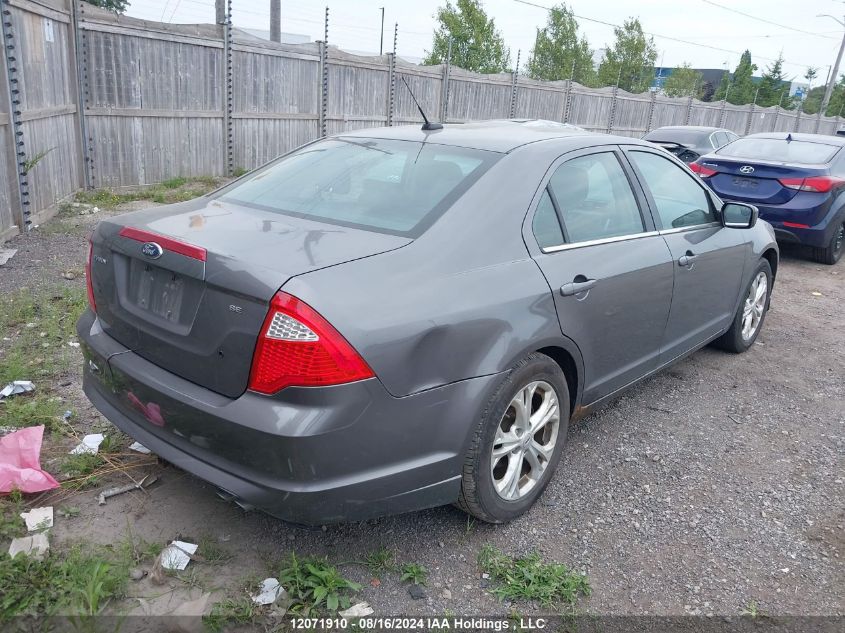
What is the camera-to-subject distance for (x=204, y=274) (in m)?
2.46

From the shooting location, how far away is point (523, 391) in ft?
9.80

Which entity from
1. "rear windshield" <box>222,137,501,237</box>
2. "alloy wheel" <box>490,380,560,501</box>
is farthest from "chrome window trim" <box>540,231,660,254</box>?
"alloy wheel" <box>490,380,560,501</box>

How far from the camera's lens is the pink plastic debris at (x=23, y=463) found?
3.01 m

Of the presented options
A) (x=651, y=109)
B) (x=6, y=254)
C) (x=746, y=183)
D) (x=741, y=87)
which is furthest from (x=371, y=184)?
(x=741, y=87)

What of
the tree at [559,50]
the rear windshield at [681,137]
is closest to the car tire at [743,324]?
the rear windshield at [681,137]

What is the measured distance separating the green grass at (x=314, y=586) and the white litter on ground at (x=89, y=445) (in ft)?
4.27

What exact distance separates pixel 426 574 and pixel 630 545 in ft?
3.02

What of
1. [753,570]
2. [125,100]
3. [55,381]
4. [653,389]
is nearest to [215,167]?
[125,100]

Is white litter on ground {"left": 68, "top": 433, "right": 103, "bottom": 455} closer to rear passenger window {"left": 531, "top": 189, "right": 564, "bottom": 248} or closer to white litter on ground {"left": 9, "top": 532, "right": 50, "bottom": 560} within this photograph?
white litter on ground {"left": 9, "top": 532, "right": 50, "bottom": 560}

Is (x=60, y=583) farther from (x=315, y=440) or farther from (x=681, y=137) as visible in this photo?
(x=681, y=137)

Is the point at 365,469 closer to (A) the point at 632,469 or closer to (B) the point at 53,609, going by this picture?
(B) the point at 53,609

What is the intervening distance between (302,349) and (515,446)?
1156 millimetres

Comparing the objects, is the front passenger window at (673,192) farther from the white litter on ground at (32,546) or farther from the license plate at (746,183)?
the license plate at (746,183)

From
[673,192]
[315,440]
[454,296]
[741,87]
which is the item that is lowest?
[315,440]
